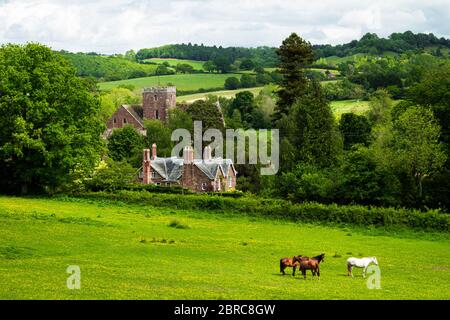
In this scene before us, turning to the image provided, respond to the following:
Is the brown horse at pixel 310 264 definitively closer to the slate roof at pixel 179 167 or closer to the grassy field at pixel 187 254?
the grassy field at pixel 187 254

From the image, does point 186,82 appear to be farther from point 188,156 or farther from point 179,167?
point 188,156

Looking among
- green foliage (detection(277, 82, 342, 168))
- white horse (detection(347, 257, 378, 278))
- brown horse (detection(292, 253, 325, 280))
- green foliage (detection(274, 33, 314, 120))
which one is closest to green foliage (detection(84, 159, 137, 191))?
green foliage (detection(277, 82, 342, 168))

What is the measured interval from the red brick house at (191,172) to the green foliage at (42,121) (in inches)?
757

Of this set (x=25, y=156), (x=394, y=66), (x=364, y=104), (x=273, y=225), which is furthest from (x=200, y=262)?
(x=394, y=66)

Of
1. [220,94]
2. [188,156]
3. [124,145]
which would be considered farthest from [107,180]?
[220,94]

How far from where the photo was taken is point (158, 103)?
4788 inches

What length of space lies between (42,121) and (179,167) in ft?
83.8

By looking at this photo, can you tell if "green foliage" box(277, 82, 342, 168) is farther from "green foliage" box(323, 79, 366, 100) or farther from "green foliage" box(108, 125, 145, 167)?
"green foliage" box(323, 79, 366, 100)

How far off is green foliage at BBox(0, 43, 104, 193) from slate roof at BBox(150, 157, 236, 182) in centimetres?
1986

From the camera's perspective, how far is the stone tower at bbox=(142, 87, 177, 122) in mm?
121250
